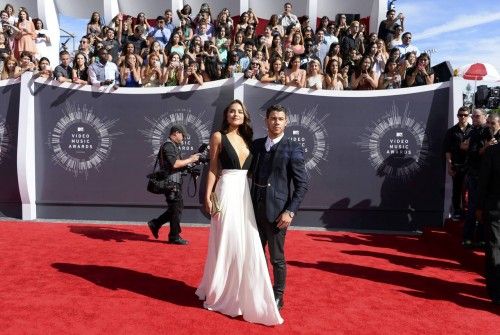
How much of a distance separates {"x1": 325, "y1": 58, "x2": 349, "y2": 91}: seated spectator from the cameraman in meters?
3.28

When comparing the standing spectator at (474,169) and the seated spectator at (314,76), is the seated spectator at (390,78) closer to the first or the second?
the seated spectator at (314,76)

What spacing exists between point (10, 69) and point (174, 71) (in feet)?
10.6

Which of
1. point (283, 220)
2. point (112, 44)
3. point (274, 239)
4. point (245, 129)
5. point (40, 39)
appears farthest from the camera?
point (40, 39)

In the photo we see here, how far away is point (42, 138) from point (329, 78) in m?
5.43

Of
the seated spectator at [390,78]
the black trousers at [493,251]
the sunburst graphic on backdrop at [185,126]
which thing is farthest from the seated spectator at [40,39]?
the black trousers at [493,251]

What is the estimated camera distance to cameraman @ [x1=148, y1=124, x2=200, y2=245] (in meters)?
6.36

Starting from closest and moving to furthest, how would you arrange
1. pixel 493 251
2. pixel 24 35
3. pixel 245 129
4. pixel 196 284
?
1. pixel 245 129
2. pixel 493 251
3. pixel 196 284
4. pixel 24 35

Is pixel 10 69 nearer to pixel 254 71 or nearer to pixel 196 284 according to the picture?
pixel 254 71

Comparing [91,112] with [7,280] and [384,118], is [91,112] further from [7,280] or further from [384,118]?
[384,118]

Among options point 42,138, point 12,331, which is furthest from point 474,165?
point 42,138

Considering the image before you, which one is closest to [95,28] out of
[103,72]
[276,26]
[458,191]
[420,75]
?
[103,72]

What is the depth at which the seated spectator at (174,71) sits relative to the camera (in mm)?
8648

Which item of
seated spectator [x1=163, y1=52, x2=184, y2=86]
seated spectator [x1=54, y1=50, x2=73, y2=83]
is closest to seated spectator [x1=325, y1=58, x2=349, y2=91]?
seated spectator [x1=163, y1=52, x2=184, y2=86]

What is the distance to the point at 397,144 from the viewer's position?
8352 mm
